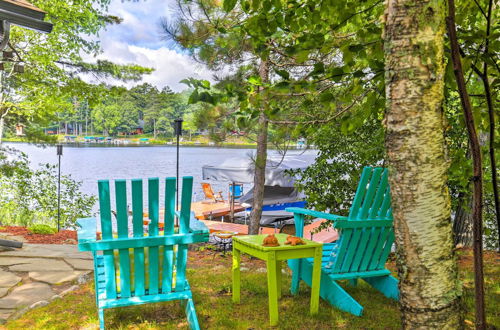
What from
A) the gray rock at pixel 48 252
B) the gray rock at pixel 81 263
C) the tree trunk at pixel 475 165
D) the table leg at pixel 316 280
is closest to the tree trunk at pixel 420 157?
the tree trunk at pixel 475 165

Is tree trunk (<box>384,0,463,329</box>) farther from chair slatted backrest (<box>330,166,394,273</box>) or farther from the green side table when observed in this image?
chair slatted backrest (<box>330,166,394,273</box>)

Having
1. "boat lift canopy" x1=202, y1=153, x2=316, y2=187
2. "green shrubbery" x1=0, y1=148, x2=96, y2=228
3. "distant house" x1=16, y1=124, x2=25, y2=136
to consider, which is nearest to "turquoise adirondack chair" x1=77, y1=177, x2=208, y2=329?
"boat lift canopy" x1=202, y1=153, x2=316, y2=187

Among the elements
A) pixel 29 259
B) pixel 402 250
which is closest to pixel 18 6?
pixel 29 259

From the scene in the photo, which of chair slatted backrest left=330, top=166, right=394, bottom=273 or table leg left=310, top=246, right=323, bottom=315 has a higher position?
chair slatted backrest left=330, top=166, right=394, bottom=273

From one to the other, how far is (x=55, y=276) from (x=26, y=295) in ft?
1.85

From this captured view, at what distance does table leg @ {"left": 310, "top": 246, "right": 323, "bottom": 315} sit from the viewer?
2865 millimetres

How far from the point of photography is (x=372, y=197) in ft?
10.1

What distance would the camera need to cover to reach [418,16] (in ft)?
4.75

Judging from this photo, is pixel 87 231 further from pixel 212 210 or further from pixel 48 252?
pixel 212 210

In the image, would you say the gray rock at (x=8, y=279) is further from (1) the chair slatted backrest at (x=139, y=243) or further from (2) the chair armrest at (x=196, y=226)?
(2) the chair armrest at (x=196, y=226)

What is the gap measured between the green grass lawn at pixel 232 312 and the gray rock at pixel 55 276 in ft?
1.11

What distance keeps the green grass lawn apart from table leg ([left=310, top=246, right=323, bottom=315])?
7 cm

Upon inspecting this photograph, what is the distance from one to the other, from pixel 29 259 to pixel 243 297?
279 cm

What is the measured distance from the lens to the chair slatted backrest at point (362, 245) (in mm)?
3010
